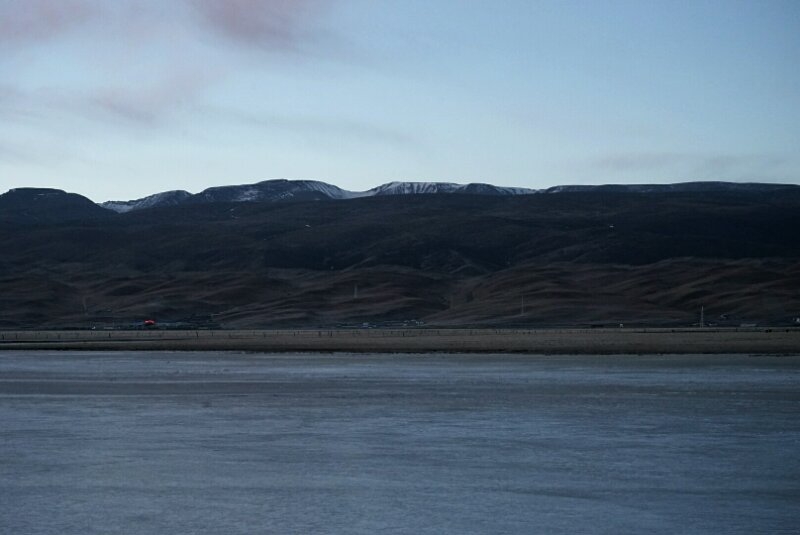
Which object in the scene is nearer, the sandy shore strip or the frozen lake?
the frozen lake

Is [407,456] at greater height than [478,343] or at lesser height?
lesser

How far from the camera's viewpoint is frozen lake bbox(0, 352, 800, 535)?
759 inches

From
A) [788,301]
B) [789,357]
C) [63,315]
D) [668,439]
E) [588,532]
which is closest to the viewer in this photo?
[588,532]

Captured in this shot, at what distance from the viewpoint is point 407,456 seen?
82.4 feet

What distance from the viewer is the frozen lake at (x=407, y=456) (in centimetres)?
1928

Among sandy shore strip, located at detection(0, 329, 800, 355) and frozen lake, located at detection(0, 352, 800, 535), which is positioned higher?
sandy shore strip, located at detection(0, 329, 800, 355)

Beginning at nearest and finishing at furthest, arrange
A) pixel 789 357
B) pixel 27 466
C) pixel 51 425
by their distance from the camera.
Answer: pixel 27 466, pixel 51 425, pixel 789 357

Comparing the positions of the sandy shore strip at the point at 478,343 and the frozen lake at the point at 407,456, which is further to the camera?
the sandy shore strip at the point at 478,343

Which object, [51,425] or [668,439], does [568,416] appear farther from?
[51,425]

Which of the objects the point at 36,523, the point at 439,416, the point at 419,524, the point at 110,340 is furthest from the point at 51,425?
the point at 110,340

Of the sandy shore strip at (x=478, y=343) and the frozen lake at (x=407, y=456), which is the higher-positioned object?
the sandy shore strip at (x=478, y=343)

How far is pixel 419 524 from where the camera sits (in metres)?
18.8

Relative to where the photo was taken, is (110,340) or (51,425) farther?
(110,340)

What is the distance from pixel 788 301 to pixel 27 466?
108246mm
